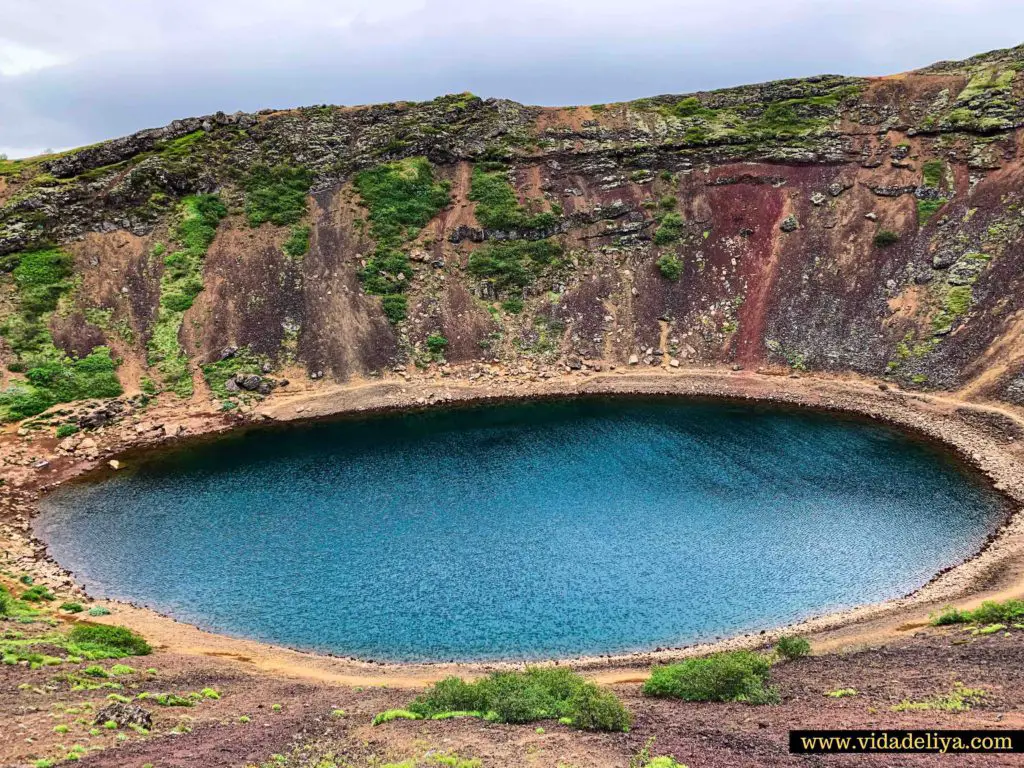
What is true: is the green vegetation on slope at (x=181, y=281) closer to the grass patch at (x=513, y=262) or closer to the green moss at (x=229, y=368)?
the green moss at (x=229, y=368)

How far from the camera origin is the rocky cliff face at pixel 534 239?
73.4 metres

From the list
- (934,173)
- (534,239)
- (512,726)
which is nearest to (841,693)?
(512,726)

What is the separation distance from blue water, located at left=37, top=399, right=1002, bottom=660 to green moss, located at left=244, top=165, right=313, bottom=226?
31674mm

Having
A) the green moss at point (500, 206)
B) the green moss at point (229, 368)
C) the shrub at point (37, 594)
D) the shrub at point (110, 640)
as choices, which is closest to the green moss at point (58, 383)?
the green moss at point (229, 368)

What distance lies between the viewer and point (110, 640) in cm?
3353

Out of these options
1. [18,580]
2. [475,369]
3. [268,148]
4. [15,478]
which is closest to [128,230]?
[268,148]

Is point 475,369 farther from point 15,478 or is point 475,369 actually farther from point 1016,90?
point 1016,90

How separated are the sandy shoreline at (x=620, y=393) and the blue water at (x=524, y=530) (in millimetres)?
1435

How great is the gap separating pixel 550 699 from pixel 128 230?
80097 mm

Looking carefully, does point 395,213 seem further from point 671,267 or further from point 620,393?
point 620,393

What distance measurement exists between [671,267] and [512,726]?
228ft

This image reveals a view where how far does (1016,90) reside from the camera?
80938 millimetres

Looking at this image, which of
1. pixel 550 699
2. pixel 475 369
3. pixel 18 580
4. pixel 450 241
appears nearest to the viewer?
pixel 550 699

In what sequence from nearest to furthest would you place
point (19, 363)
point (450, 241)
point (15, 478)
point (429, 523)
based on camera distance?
point (429, 523)
point (15, 478)
point (19, 363)
point (450, 241)
